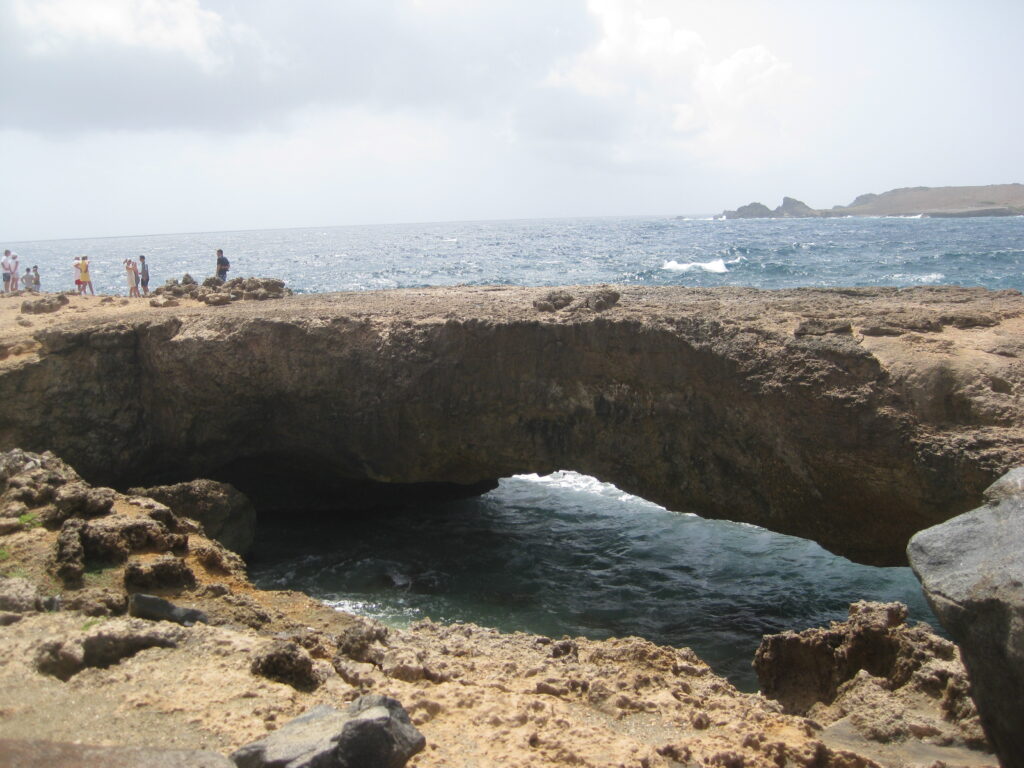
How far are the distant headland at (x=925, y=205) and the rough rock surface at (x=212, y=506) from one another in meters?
109

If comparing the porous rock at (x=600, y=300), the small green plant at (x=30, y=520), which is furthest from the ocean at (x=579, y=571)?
the small green plant at (x=30, y=520)

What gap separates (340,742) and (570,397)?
26.0 feet

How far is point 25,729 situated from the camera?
462 centimetres

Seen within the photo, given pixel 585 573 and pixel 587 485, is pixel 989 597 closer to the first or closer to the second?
pixel 585 573

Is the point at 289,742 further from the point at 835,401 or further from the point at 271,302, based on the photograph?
the point at 271,302

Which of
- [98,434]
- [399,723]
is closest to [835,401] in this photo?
[399,723]

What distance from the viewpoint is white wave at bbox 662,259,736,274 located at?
4572 centimetres

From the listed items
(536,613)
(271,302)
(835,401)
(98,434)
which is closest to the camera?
(835,401)

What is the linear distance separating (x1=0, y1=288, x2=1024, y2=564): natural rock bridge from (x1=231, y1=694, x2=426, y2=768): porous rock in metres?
6.34

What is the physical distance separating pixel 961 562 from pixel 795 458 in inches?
210

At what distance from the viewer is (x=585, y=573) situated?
12.7m

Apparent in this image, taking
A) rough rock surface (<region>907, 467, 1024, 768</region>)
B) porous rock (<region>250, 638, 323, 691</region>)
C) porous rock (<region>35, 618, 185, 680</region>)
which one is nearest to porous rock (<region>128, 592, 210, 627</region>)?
porous rock (<region>35, 618, 185, 680</region>)

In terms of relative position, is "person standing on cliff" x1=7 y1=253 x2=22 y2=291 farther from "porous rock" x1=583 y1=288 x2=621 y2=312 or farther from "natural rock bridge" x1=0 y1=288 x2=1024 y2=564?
"porous rock" x1=583 y1=288 x2=621 y2=312

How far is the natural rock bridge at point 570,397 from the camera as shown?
887 centimetres
